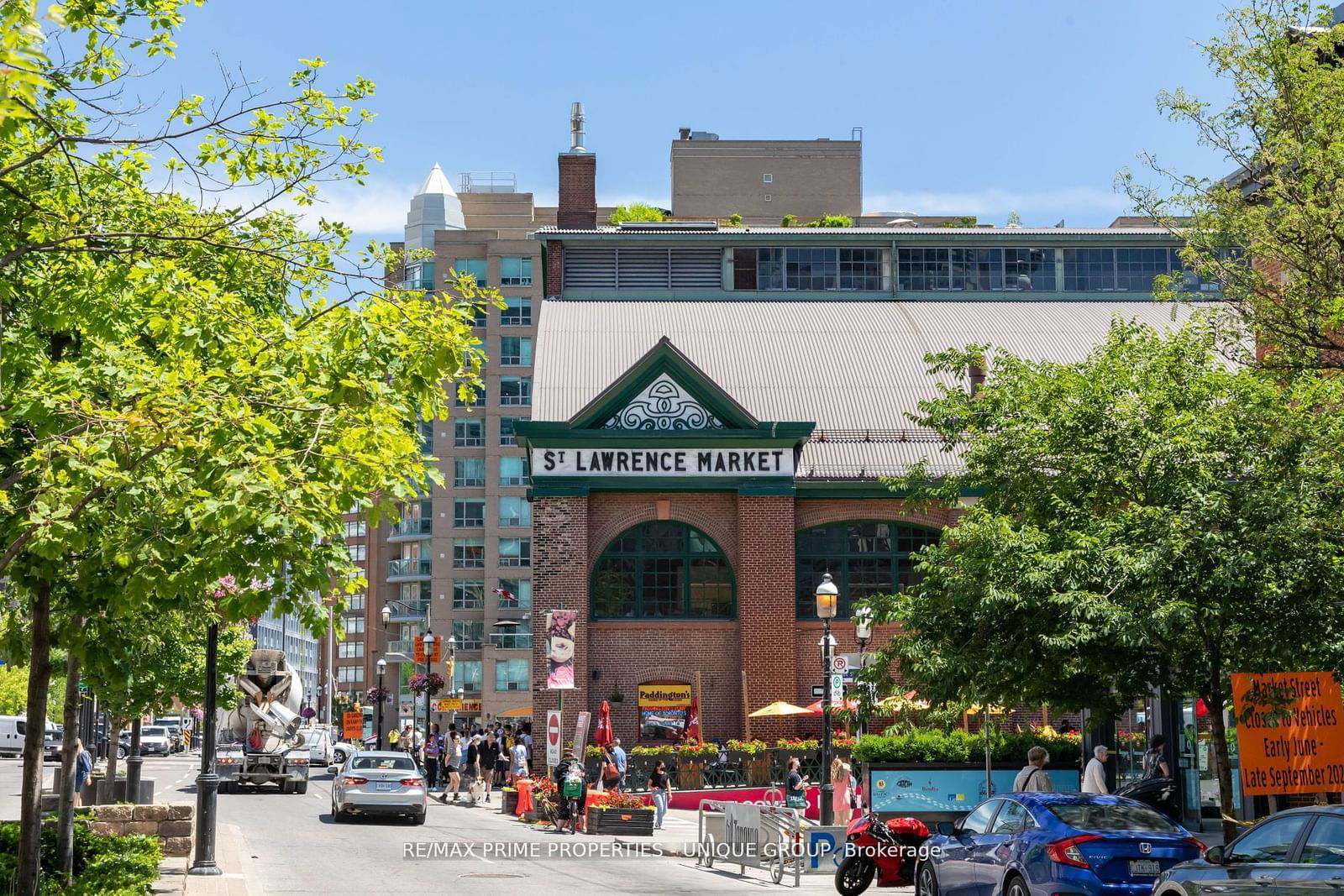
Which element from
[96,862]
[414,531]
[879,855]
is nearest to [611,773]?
[879,855]

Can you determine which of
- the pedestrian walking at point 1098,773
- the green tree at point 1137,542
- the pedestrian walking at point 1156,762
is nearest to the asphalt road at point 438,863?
the pedestrian walking at point 1098,773

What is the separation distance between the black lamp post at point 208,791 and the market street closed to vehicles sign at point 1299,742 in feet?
43.9

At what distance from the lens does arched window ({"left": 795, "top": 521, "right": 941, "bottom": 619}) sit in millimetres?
40875

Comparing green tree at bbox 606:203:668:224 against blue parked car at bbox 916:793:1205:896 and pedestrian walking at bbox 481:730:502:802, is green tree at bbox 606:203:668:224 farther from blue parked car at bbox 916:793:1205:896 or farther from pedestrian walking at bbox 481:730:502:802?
blue parked car at bbox 916:793:1205:896

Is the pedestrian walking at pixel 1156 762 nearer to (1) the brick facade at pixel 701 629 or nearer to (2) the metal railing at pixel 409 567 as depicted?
(1) the brick facade at pixel 701 629

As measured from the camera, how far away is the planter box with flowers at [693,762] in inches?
1499

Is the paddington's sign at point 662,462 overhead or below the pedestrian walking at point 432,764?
overhead

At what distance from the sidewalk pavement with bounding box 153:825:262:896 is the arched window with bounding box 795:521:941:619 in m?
19.7

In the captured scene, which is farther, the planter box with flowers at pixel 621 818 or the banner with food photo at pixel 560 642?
the banner with food photo at pixel 560 642

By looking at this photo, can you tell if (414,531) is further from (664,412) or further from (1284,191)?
(1284,191)

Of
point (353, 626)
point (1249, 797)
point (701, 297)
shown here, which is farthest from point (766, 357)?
point (353, 626)

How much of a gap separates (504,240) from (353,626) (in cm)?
3753

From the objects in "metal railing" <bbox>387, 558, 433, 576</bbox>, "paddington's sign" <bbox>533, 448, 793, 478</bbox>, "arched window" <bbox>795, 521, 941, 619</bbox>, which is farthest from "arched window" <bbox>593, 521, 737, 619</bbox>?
"metal railing" <bbox>387, 558, 433, 576</bbox>

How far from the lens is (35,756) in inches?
574
